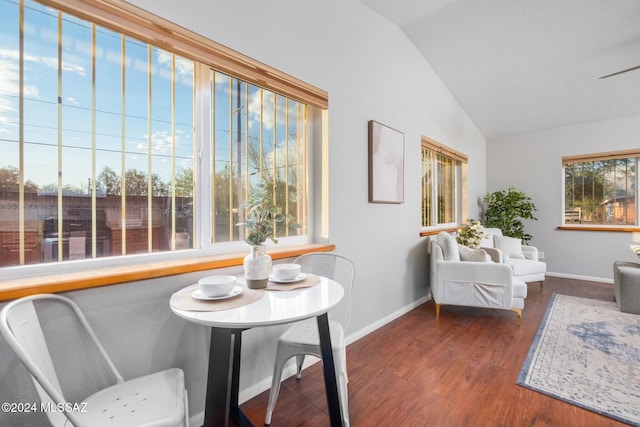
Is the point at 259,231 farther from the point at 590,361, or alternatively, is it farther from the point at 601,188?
the point at 601,188

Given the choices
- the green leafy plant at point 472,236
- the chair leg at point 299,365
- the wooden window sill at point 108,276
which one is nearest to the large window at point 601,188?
the green leafy plant at point 472,236

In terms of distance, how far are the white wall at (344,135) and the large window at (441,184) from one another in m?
0.24

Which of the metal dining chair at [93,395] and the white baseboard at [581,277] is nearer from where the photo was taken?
the metal dining chair at [93,395]

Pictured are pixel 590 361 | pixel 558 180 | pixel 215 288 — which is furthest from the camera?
pixel 558 180

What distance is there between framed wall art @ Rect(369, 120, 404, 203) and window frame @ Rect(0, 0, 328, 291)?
A: 0.68 m

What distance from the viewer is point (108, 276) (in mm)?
1188

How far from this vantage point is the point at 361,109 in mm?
2523

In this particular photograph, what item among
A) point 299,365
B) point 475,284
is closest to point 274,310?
point 299,365

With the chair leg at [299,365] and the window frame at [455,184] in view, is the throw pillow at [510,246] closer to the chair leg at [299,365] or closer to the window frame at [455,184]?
the window frame at [455,184]

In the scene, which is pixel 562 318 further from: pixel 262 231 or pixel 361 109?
pixel 262 231

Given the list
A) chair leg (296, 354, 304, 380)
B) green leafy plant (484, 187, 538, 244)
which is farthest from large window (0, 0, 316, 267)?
green leafy plant (484, 187, 538, 244)

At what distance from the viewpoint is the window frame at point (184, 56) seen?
3.88 ft

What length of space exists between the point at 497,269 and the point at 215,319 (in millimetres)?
2687

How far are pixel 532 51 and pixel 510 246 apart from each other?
240 cm
